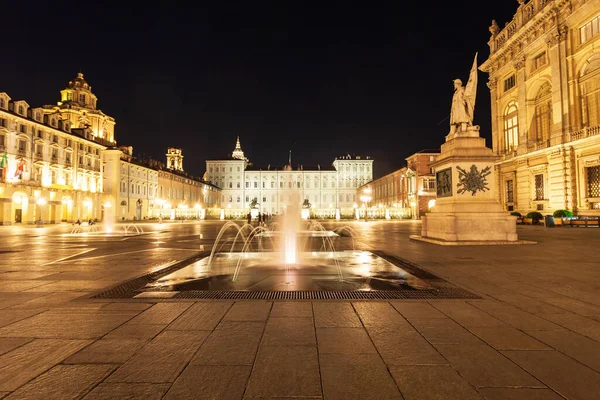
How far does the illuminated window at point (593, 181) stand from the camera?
28570 mm

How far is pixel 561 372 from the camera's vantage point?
314 cm

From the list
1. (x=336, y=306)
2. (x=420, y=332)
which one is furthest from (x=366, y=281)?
(x=420, y=332)

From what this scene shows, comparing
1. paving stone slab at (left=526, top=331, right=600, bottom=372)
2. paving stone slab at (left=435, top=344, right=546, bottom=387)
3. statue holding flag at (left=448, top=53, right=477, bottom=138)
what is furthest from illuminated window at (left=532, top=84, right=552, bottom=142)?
paving stone slab at (left=435, top=344, right=546, bottom=387)

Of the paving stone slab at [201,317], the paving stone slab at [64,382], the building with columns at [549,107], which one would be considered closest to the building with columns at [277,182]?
the building with columns at [549,107]

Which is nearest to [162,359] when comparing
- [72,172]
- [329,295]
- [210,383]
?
[210,383]

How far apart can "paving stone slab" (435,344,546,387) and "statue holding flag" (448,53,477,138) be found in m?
14.9

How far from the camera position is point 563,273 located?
8.25 m

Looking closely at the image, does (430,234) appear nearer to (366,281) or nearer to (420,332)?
(366,281)

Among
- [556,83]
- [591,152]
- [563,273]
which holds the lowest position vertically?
[563,273]

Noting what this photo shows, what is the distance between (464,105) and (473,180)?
13.1 ft

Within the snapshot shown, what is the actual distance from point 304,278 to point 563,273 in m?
6.16

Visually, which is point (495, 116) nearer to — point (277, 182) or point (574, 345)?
point (574, 345)

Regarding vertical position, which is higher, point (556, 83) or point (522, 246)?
point (556, 83)

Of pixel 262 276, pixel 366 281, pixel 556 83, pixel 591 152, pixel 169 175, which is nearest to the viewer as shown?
pixel 366 281
